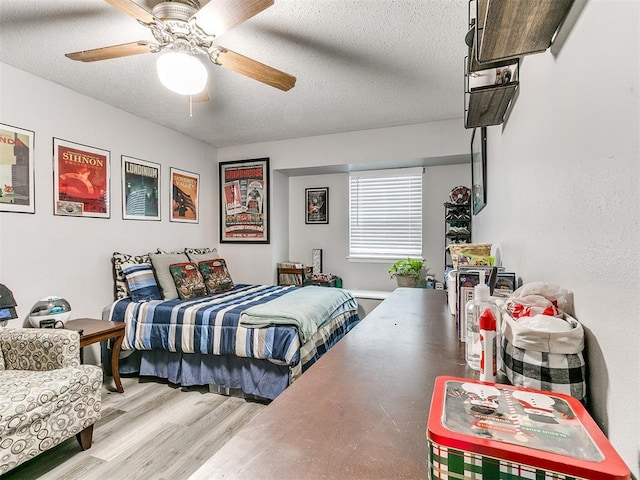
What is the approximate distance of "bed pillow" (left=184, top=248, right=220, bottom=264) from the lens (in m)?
3.82

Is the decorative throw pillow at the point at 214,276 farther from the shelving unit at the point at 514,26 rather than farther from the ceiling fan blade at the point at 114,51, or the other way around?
the shelving unit at the point at 514,26

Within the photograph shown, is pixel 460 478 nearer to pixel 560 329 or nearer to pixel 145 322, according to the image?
pixel 560 329

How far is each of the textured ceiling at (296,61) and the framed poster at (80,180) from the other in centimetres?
51

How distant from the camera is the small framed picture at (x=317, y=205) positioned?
4652 mm

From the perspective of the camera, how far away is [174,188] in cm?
390

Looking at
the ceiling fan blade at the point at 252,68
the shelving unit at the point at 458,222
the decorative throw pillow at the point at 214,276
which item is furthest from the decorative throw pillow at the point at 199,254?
the shelving unit at the point at 458,222

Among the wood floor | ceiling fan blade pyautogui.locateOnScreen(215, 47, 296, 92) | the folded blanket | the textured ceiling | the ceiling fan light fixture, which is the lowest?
the wood floor

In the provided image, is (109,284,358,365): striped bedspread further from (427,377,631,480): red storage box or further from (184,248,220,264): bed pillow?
(427,377,631,480): red storage box

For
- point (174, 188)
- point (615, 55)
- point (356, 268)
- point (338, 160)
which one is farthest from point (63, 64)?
point (356, 268)

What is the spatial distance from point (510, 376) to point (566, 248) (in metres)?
0.34

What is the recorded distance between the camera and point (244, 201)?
4449 millimetres

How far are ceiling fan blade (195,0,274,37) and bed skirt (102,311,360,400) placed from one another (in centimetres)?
207

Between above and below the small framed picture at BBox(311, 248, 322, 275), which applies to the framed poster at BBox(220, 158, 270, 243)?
above

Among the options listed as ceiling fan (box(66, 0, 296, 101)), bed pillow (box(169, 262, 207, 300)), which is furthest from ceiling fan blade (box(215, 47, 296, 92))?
bed pillow (box(169, 262, 207, 300))
